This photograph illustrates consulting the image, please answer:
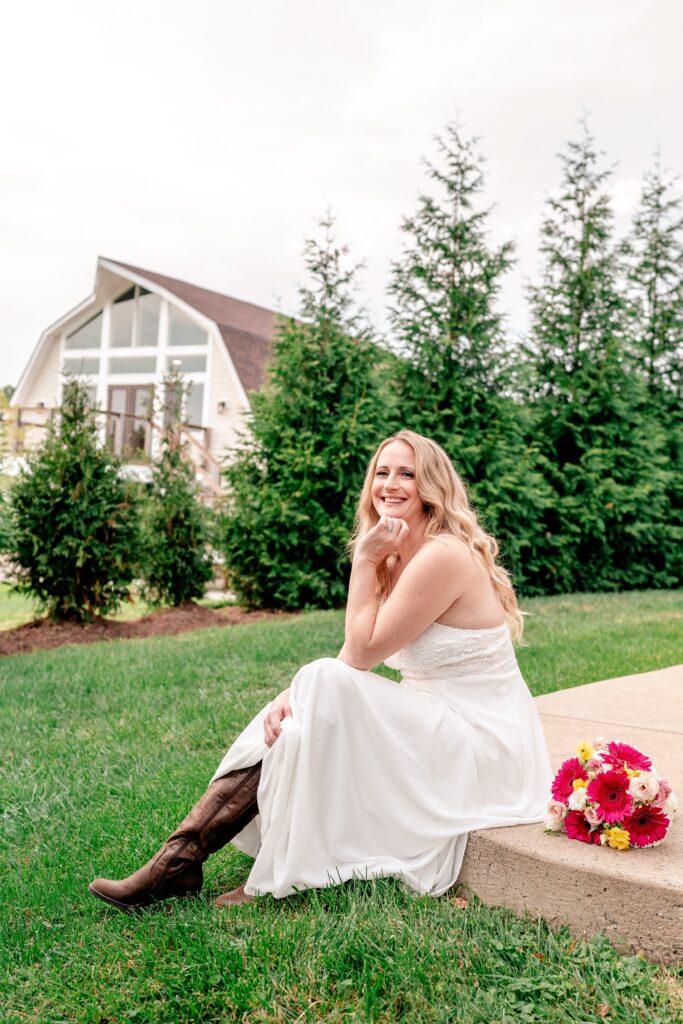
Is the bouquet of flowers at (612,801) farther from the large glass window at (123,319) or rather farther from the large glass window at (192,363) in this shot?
the large glass window at (123,319)

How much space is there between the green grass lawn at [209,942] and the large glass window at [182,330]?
69.3 ft

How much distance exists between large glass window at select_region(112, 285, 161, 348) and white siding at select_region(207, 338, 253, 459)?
2533 mm

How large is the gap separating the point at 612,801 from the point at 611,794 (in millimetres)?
25

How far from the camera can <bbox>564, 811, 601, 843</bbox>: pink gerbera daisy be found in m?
2.85

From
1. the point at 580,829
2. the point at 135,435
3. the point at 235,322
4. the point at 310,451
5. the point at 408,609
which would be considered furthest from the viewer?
the point at 235,322

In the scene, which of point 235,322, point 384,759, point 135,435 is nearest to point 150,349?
point 235,322

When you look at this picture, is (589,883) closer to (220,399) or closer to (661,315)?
(661,315)

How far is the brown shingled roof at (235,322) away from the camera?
23.6 meters

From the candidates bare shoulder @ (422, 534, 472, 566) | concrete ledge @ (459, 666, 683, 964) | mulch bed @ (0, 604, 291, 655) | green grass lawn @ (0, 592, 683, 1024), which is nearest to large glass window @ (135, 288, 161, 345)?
mulch bed @ (0, 604, 291, 655)

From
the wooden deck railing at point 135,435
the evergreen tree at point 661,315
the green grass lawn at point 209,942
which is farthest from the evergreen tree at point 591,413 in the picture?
the green grass lawn at point 209,942

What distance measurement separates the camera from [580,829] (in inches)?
113

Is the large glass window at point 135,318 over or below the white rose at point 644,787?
over

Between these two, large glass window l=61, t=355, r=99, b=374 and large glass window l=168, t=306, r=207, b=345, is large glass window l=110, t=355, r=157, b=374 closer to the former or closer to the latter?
large glass window l=61, t=355, r=99, b=374

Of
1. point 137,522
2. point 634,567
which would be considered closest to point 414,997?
point 137,522
